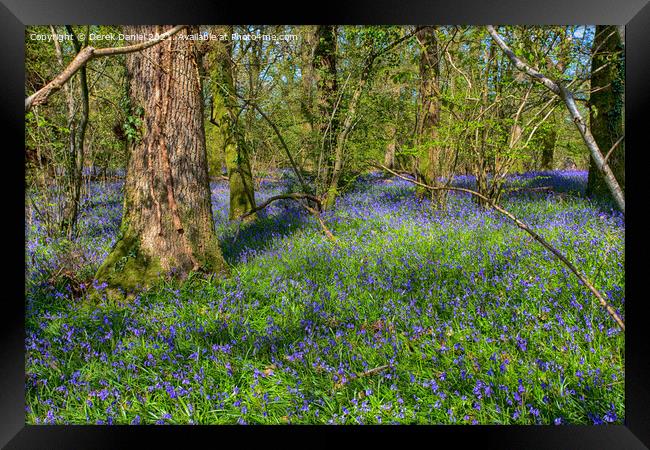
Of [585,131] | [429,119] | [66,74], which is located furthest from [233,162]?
[585,131]

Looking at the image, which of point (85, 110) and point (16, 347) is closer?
point (16, 347)

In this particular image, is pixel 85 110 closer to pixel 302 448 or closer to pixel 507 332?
pixel 302 448

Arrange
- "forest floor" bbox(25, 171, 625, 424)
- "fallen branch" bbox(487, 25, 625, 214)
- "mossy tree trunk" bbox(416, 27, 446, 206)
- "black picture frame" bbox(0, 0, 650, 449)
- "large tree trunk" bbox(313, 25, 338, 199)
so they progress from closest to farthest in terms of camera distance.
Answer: "fallen branch" bbox(487, 25, 625, 214), "black picture frame" bbox(0, 0, 650, 449), "forest floor" bbox(25, 171, 625, 424), "large tree trunk" bbox(313, 25, 338, 199), "mossy tree trunk" bbox(416, 27, 446, 206)

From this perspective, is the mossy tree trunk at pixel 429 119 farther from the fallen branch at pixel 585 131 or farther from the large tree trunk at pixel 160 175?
the fallen branch at pixel 585 131

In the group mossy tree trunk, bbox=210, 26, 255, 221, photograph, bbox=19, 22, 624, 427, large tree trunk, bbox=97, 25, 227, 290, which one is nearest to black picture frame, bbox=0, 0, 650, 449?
photograph, bbox=19, 22, 624, 427

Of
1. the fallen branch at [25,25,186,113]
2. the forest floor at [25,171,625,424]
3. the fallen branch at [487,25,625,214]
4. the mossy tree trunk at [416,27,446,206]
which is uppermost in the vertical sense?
the mossy tree trunk at [416,27,446,206]

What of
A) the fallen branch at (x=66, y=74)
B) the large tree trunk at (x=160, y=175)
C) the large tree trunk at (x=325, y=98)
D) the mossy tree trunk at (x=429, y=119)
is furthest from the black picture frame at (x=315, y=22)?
the mossy tree trunk at (x=429, y=119)

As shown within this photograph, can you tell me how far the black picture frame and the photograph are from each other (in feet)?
0.25

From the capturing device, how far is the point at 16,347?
2.27m

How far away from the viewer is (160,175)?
368 cm

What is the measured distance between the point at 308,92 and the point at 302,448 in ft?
19.0

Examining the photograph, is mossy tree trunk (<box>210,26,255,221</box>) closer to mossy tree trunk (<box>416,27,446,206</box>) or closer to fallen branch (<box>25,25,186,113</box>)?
mossy tree trunk (<box>416,27,446,206</box>)

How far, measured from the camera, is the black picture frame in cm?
208

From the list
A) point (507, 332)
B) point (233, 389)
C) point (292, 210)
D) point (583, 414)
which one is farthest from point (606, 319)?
point (292, 210)
